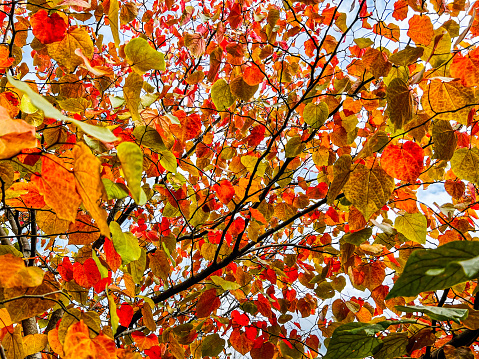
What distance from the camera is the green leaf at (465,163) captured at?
1208mm

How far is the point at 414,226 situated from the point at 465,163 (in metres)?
0.37

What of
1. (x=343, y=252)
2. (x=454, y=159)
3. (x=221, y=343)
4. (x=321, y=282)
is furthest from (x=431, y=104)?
(x=221, y=343)

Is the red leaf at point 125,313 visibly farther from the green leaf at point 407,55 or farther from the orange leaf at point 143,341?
the green leaf at point 407,55

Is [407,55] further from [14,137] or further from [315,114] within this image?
[14,137]

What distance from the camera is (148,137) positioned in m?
1.21

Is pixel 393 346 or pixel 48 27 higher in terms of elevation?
pixel 48 27

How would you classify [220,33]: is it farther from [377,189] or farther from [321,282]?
[321,282]

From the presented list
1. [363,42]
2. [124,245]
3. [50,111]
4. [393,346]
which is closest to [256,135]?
[363,42]

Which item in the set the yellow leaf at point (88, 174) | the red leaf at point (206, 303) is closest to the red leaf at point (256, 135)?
the red leaf at point (206, 303)

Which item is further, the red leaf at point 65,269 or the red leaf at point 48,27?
the red leaf at point 65,269

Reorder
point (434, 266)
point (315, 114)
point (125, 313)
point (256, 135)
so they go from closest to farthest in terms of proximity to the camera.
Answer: point (434, 266) → point (315, 114) → point (125, 313) → point (256, 135)

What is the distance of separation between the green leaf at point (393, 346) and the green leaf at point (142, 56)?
1.18 metres

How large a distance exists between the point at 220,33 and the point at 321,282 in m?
2.30

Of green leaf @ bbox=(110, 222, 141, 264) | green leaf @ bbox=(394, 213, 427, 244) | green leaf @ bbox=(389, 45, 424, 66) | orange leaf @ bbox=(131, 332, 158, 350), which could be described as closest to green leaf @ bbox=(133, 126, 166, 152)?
green leaf @ bbox=(110, 222, 141, 264)
